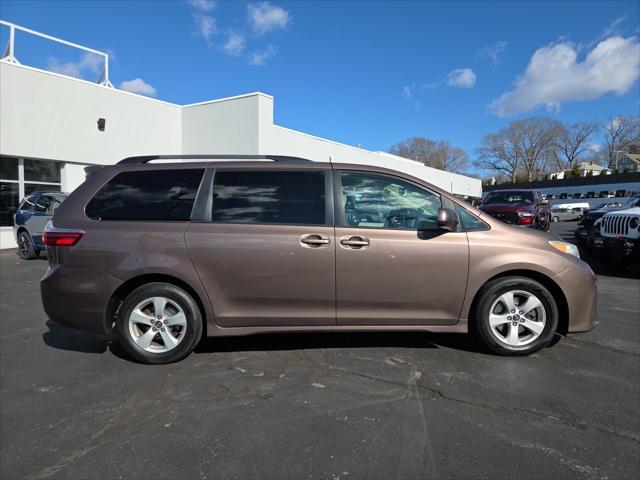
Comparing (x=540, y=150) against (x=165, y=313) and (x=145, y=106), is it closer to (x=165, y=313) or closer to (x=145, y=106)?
(x=145, y=106)

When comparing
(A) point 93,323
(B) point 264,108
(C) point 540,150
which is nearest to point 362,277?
(A) point 93,323

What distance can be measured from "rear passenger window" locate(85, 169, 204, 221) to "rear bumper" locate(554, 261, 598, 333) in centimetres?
346

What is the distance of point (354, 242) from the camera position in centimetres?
383

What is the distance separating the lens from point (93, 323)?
3873 mm

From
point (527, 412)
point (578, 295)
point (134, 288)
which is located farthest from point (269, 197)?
point (578, 295)

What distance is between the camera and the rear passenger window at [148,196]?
3.97 metres

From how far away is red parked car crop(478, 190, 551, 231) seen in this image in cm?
1231

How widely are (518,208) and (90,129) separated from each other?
14.7 m

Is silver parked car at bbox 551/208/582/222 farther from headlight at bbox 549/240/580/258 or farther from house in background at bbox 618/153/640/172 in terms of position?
house in background at bbox 618/153/640/172

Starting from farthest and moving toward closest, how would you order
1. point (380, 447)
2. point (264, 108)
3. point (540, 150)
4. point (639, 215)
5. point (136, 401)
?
point (540, 150)
point (264, 108)
point (639, 215)
point (136, 401)
point (380, 447)

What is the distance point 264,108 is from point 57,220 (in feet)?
46.0

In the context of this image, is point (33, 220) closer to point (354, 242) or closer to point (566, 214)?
point (354, 242)

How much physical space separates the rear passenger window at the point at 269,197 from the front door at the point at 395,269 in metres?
0.25

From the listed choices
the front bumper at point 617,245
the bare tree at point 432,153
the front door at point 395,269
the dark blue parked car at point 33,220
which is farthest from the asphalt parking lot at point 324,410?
the bare tree at point 432,153
